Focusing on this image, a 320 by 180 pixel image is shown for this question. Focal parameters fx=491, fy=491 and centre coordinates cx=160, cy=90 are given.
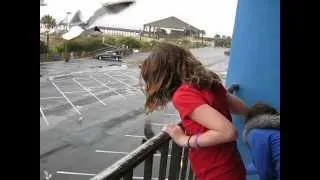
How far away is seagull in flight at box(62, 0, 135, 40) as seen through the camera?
4.60 ft

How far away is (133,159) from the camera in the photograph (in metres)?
0.83

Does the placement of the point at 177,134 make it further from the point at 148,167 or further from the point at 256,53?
the point at 256,53

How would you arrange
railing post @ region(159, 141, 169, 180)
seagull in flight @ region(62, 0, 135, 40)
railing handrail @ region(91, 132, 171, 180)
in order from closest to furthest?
1. railing handrail @ region(91, 132, 171, 180)
2. railing post @ region(159, 141, 169, 180)
3. seagull in flight @ region(62, 0, 135, 40)

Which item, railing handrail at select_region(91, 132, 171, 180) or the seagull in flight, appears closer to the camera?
railing handrail at select_region(91, 132, 171, 180)

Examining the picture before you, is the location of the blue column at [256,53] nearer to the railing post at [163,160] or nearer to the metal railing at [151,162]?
the metal railing at [151,162]

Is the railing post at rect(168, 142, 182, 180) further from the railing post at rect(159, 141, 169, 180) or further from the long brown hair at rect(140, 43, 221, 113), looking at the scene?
the long brown hair at rect(140, 43, 221, 113)

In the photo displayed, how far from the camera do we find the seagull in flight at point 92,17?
55.2 inches

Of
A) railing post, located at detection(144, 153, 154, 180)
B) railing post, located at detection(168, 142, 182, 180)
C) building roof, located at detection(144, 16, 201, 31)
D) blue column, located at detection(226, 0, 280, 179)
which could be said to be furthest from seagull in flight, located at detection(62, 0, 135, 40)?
blue column, located at detection(226, 0, 280, 179)

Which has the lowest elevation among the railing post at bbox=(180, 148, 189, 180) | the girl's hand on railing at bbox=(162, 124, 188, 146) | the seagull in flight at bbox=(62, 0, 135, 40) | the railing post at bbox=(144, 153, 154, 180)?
the railing post at bbox=(180, 148, 189, 180)

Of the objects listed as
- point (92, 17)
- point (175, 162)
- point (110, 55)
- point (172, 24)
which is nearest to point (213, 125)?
point (175, 162)

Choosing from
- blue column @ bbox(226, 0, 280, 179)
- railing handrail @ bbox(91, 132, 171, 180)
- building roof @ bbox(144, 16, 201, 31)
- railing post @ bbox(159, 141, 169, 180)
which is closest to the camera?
railing handrail @ bbox(91, 132, 171, 180)

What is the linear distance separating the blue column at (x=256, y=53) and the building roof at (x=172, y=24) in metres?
0.42
